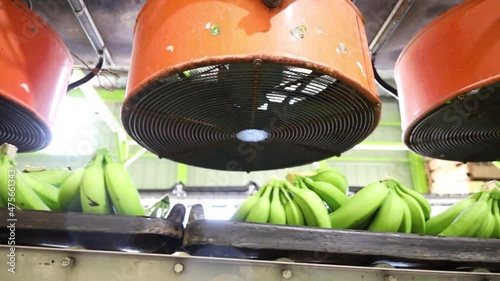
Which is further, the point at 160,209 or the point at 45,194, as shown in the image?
the point at 160,209

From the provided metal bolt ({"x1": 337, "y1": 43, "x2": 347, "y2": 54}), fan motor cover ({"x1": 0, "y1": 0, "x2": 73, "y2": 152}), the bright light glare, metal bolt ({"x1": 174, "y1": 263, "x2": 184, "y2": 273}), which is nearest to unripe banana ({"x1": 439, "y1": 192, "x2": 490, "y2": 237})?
metal bolt ({"x1": 337, "y1": 43, "x2": 347, "y2": 54})

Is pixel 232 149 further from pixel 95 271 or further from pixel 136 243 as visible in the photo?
pixel 95 271

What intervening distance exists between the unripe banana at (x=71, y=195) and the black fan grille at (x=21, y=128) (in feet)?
0.96

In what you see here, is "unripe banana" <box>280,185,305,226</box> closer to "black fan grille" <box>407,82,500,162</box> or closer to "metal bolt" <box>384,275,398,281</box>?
"metal bolt" <box>384,275,398,281</box>

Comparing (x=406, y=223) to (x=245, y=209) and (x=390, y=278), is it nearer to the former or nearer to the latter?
(x=390, y=278)

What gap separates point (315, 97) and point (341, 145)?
30 cm

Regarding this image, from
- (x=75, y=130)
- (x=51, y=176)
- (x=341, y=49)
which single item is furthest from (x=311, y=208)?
(x=75, y=130)

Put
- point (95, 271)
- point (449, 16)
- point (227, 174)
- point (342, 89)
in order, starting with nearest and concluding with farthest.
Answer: point (95, 271) → point (342, 89) → point (449, 16) → point (227, 174)

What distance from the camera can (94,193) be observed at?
3.31ft

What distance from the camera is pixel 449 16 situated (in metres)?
1.22

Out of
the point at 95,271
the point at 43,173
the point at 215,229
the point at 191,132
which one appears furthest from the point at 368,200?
the point at 43,173

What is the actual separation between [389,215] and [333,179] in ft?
0.94

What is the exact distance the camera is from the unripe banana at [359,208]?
1079mm

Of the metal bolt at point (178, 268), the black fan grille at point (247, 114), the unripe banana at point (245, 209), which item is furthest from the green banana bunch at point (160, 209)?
the metal bolt at point (178, 268)
